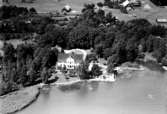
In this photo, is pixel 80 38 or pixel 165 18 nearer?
pixel 80 38

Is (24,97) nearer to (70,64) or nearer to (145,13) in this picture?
(70,64)

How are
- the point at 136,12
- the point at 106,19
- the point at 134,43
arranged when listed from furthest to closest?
the point at 136,12, the point at 106,19, the point at 134,43

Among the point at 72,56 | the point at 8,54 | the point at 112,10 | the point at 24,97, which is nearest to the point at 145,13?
the point at 112,10

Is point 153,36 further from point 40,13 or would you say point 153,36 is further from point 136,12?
point 40,13

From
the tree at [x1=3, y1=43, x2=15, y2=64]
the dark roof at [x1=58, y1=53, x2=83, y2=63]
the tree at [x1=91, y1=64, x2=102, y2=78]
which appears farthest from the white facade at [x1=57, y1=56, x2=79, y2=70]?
the tree at [x1=3, y1=43, x2=15, y2=64]

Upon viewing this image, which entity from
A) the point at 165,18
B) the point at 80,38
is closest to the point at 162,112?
the point at 80,38

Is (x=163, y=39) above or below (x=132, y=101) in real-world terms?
above

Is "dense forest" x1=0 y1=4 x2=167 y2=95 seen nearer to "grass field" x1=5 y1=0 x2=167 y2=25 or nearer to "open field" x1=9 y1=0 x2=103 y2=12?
"grass field" x1=5 y1=0 x2=167 y2=25

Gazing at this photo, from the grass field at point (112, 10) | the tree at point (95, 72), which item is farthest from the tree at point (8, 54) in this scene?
the grass field at point (112, 10)
